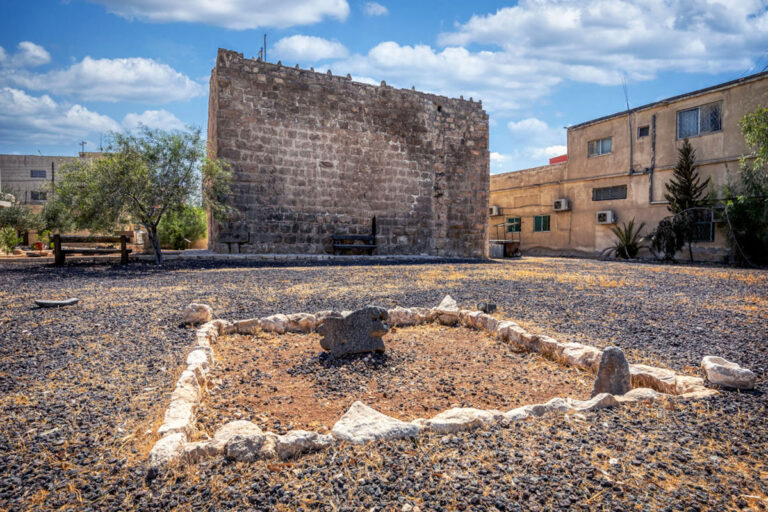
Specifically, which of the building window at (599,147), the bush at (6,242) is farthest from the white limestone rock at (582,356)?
the building window at (599,147)

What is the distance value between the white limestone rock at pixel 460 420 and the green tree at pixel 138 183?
10.7 meters

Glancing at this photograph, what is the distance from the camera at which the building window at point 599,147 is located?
20.4 metres

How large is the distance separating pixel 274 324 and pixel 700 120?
756 inches

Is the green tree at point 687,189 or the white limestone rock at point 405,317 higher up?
the green tree at point 687,189

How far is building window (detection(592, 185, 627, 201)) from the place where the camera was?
19.6m

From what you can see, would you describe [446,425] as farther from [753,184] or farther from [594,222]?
[594,222]

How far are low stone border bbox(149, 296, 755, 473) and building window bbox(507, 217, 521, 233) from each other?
70.8ft

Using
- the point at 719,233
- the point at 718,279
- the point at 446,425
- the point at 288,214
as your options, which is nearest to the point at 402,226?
the point at 288,214

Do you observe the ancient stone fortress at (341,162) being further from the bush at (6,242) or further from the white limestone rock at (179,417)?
the white limestone rock at (179,417)

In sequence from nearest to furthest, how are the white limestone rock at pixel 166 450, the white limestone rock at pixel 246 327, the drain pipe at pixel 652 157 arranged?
the white limestone rock at pixel 166 450 < the white limestone rock at pixel 246 327 < the drain pipe at pixel 652 157

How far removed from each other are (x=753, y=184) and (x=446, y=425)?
1716 cm

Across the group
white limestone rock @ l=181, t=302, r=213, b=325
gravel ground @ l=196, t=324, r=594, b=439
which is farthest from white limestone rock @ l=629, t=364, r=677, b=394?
white limestone rock @ l=181, t=302, r=213, b=325

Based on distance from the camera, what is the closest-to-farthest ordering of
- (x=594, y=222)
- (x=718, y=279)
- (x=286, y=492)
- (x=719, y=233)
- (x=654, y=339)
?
1. (x=286, y=492)
2. (x=654, y=339)
3. (x=718, y=279)
4. (x=719, y=233)
5. (x=594, y=222)

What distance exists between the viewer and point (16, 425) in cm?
249
